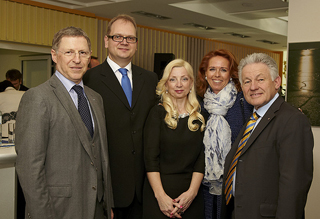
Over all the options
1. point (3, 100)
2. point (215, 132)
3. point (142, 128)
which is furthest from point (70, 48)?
point (3, 100)

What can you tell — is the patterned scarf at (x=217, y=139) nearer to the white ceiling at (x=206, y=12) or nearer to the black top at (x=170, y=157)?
the black top at (x=170, y=157)

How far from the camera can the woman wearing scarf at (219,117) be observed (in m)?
2.52

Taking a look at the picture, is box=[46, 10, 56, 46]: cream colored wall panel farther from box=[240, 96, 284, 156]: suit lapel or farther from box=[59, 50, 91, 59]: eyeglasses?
box=[240, 96, 284, 156]: suit lapel

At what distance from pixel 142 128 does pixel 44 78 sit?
18.9 feet

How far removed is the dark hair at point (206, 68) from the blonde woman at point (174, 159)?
36cm

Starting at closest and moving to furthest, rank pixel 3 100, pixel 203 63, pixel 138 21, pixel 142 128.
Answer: pixel 142 128
pixel 203 63
pixel 3 100
pixel 138 21

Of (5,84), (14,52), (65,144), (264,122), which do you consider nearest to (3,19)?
(5,84)

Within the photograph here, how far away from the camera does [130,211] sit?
2.50m

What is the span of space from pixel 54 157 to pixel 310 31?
3288mm

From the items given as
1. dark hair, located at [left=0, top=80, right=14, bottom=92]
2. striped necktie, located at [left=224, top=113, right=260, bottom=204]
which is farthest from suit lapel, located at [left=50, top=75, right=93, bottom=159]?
dark hair, located at [left=0, top=80, right=14, bottom=92]

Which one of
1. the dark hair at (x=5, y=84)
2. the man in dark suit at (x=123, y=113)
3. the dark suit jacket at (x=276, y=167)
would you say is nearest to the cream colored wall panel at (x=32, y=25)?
the dark hair at (x=5, y=84)

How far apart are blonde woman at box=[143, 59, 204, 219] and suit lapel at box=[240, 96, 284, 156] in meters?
0.52

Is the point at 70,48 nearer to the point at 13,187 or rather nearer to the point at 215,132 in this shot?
the point at 215,132

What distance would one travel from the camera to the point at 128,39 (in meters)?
2.49
